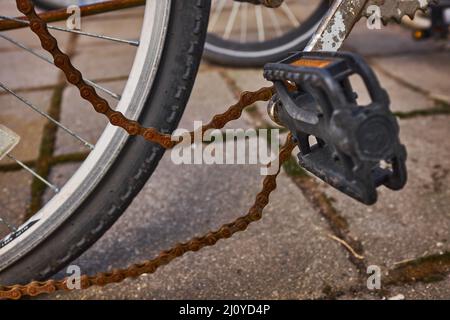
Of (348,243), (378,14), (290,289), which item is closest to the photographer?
(378,14)

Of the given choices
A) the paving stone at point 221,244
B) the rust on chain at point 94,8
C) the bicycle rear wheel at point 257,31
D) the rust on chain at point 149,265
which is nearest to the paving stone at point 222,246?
the paving stone at point 221,244

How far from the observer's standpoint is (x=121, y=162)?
91 centimetres

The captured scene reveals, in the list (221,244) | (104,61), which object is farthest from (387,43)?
(221,244)

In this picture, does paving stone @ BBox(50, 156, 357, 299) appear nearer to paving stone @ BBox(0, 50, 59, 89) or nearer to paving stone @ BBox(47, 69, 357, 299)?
paving stone @ BBox(47, 69, 357, 299)

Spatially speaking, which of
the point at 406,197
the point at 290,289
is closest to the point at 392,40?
the point at 406,197

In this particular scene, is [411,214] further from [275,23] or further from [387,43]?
[275,23]

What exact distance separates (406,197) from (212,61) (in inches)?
51.2

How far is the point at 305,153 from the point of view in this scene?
2.56 feet

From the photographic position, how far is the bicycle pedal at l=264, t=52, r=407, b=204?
0.64 m

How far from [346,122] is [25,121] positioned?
1.53 m

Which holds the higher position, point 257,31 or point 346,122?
point 257,31

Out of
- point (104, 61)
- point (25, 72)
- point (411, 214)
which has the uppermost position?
point (104, 61)

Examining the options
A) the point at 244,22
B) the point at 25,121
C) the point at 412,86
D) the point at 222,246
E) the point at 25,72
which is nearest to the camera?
the point at 222,246
